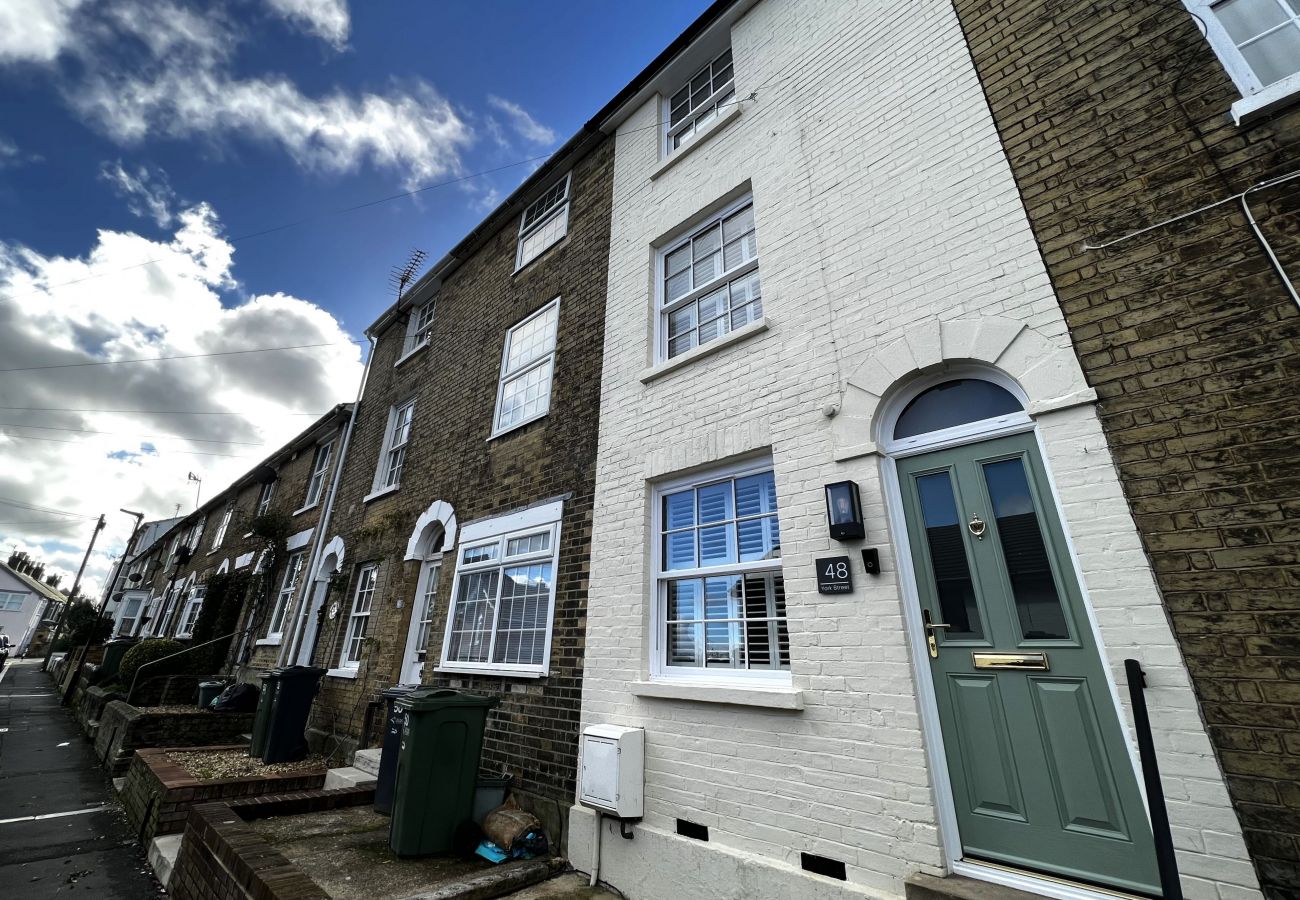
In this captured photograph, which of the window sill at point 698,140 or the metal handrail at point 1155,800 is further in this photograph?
the window sill at point 698,140

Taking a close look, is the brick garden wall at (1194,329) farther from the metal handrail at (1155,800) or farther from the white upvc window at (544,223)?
the white upvc window at (544,223)

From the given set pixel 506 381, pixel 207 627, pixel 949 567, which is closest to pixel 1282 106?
pixel 949 567

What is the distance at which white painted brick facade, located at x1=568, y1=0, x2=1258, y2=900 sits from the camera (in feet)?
9.73

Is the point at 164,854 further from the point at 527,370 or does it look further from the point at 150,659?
the point at 150,659

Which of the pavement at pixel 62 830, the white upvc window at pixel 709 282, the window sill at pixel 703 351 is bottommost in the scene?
the pavement at pixel 62 830

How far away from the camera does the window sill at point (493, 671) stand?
18.6 feet

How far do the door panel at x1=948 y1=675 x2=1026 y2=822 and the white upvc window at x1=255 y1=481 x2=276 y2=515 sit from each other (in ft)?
60.4

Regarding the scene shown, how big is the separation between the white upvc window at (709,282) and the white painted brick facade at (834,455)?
22 centimetres

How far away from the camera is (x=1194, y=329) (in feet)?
9.61

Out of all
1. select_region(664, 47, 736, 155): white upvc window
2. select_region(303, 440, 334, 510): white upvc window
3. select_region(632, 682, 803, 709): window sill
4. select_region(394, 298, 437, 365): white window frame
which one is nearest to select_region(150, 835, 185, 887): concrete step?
select_region(632, 682, 803, 709): window sill

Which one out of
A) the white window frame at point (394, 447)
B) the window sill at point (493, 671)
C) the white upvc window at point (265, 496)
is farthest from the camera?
the white upvc window at point (265, 496)

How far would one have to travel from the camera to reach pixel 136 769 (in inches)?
271

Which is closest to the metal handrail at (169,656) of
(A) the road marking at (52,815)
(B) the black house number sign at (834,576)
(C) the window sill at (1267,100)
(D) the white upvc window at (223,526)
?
(A) the road marking at (52,815)

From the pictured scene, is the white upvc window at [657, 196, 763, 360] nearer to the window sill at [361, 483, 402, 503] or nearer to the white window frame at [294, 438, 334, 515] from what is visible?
the window sill at [361, 483, 402, 503]
